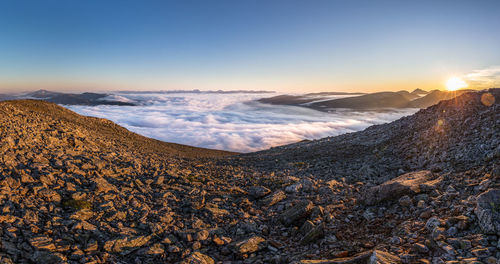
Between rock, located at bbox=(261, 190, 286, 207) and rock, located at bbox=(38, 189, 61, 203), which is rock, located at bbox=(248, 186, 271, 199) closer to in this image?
rock, located at bbox=(261, 190, 286, 207)

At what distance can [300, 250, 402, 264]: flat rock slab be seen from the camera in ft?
15.9

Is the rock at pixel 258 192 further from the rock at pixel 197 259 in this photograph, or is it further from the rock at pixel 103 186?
the rock at pixel 103 186

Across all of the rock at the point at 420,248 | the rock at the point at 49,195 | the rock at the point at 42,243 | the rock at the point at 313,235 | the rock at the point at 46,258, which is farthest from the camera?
the rock at the point at 49,195

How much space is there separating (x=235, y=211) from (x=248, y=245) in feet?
8.69

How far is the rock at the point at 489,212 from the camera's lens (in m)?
5.05

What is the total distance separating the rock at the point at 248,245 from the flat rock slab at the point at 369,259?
A: 1602mm

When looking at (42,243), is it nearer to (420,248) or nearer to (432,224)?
(420,248)

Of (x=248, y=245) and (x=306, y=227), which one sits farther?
(x=306, y=227)

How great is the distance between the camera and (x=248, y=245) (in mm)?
6809

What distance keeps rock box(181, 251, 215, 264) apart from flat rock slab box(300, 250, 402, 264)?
Answer: 2.34 metres

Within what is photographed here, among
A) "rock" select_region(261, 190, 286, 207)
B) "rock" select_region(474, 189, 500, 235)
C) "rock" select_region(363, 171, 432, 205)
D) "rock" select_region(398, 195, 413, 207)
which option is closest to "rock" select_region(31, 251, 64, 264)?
"rock" select_region(261, 190, 286, 207)

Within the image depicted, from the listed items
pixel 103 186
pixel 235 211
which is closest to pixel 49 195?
pixel 103 186

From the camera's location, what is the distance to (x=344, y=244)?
6551 mm

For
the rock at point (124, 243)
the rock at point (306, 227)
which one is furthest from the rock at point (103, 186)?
the rock at point (306, 227)
